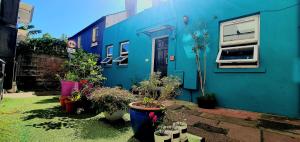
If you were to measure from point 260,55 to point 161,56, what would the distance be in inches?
144

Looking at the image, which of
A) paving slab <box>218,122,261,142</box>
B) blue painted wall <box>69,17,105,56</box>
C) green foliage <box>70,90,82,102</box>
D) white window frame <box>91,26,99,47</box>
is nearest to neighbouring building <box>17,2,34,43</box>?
blue painted wall <box>69,17,105,56</box>

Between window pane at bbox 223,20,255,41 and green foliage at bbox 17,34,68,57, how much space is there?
896 centimetres

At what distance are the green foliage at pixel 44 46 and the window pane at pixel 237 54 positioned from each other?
8908 mm

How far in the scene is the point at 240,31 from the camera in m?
4.77

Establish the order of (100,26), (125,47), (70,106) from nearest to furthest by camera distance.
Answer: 1. (70,106)
2. (125,47)
3. (100,26)

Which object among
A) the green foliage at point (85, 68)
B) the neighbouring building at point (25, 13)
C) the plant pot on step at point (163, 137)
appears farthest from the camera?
the neighbouring building at point (25, 13)

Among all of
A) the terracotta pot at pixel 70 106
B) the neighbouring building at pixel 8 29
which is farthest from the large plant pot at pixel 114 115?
the neighbouring building at pixel 8 29

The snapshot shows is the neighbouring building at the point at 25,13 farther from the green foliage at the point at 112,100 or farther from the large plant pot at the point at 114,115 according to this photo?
the large plant pot at the point at 114,115

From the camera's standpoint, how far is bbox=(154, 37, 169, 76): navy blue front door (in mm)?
6949

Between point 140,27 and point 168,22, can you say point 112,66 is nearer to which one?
point 140,27

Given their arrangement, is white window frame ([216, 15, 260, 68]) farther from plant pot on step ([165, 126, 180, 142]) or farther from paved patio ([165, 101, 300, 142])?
plant pot on step ([165, 126, 180, 142])

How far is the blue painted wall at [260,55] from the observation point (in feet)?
12.6

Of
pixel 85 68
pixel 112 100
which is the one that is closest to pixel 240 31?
pixel 112 100

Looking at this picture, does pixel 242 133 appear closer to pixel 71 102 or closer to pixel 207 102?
pixel 207 102
